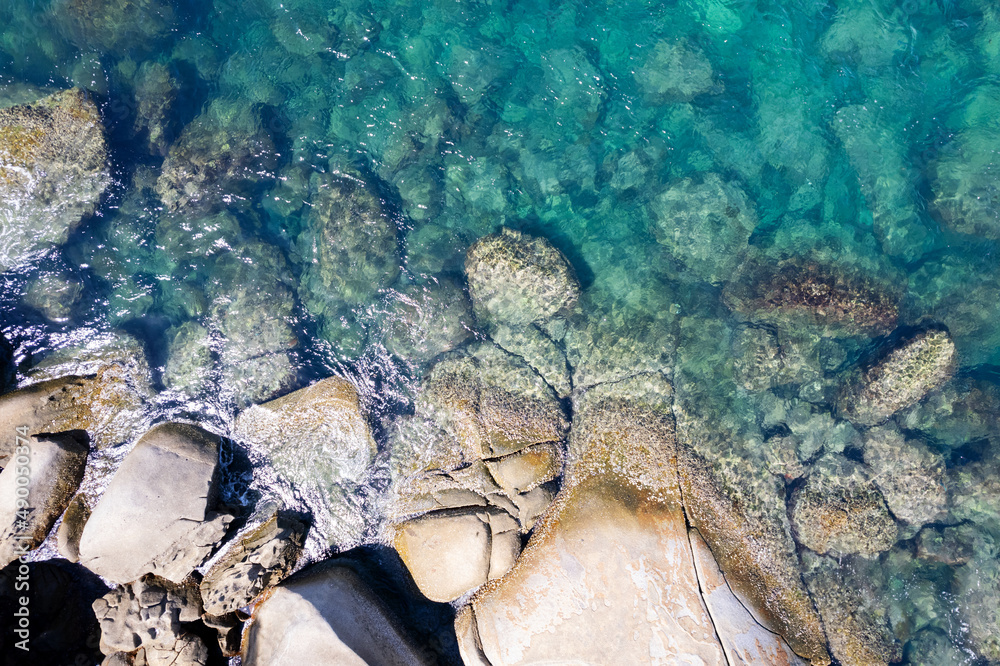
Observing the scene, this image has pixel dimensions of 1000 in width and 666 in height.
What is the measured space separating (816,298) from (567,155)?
4240 mm

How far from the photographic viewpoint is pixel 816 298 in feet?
22.0

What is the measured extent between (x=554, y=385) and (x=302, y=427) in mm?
3484

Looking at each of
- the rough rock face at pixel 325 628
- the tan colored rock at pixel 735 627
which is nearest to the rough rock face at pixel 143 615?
the rough rock face at pixel 325 628

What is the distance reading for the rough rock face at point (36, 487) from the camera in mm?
5320

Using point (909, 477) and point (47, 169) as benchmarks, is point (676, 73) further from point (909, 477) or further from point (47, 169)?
point (47, 169)

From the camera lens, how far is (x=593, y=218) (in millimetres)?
7254

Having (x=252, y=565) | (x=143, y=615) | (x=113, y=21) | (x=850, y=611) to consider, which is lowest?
(x=143, y=615)

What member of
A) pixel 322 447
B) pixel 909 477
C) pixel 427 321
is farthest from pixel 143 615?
pixel 909 477

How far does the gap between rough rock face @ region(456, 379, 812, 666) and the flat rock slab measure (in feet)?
0.04

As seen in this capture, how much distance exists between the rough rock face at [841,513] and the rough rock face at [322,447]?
6018 mm

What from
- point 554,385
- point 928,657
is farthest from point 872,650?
point 554,385

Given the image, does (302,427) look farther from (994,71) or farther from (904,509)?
(994,71)

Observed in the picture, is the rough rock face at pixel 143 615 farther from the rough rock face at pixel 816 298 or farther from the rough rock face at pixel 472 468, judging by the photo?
the rough rock face at pixel 816 298

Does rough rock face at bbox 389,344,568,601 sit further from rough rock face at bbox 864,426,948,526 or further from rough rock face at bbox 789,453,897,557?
rough rock face at bbox 864,426,948,526
